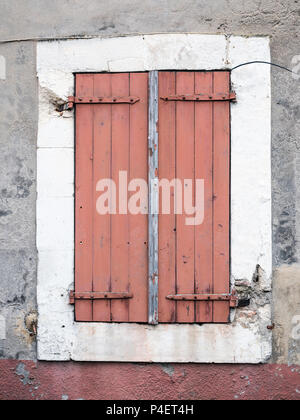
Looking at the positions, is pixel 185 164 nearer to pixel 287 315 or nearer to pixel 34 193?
pixel 34 193

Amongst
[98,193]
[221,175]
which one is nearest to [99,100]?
[98,193]

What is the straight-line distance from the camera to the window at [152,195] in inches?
136

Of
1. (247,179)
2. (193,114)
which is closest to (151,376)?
(247,179)

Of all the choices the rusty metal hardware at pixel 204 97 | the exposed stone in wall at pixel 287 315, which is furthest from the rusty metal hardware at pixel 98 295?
the rusty metal hardware at pixel 204 97

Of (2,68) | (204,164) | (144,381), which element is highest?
(2,68)

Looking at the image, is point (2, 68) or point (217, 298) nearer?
point (217, 298)

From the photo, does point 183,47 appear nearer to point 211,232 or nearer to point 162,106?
point 162,106

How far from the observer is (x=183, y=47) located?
11.4 feet

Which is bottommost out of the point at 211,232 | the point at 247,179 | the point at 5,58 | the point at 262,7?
the point at 211,232

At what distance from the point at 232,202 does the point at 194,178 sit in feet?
1.15

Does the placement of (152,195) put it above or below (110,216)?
above

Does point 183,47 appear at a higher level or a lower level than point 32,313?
higher

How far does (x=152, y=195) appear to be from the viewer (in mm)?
3473
